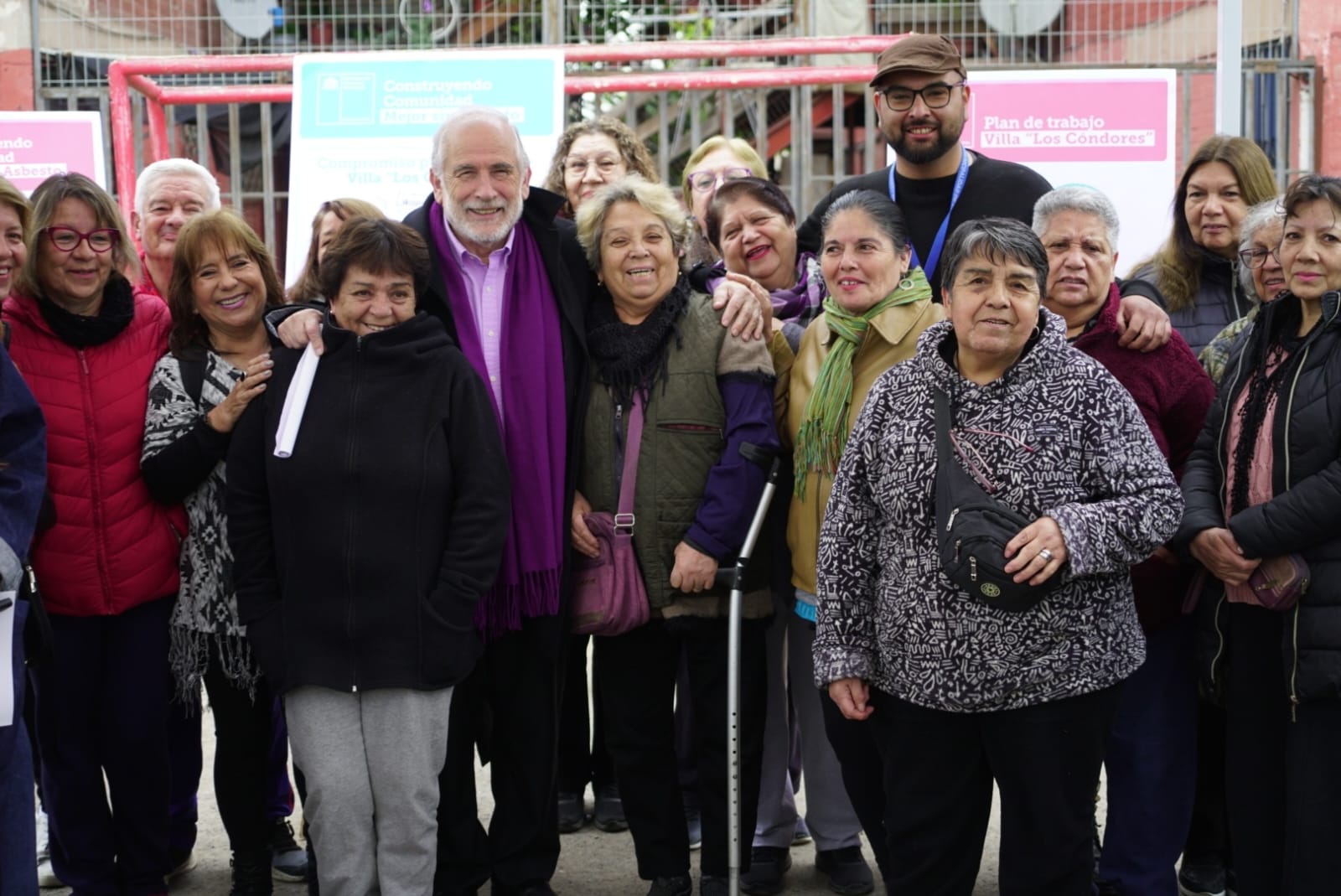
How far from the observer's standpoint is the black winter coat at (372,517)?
3.73 metres

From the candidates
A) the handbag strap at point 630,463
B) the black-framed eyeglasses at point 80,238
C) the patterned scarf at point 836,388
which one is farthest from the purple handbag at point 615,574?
the black-framed eyeglasses at point 80,238

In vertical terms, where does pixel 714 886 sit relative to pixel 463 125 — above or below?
below

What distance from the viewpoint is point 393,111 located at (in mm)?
7742

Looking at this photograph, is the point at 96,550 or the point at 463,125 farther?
the point at 463,125

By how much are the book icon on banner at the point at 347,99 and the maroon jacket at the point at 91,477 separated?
3.88 metres

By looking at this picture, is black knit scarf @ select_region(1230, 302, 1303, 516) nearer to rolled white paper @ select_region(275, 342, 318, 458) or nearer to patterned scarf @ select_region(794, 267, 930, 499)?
patterned scarf @ select_region(794, 267, 930, 499)

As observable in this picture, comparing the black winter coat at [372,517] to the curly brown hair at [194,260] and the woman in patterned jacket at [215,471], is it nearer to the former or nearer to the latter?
the woman in patterned jacket at [215,471]

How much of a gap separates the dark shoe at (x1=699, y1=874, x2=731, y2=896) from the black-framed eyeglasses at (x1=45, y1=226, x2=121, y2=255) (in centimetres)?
254

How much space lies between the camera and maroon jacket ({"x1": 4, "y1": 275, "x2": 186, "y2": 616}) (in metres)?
4.05

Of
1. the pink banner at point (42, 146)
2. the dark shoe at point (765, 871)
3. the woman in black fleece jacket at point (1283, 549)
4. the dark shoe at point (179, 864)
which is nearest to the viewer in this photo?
the woman in black fleece jacket at point (1283, 549)

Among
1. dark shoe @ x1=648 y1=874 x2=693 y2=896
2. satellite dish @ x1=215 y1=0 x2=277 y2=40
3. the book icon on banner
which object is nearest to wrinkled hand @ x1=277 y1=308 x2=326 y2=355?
dark shoe @ x1=648 y1=874 x2=693 y2=896

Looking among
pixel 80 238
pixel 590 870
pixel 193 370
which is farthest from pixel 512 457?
pixel 590 870

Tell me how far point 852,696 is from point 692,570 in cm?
67

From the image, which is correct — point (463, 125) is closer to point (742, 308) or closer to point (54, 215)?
point (742, 308)
